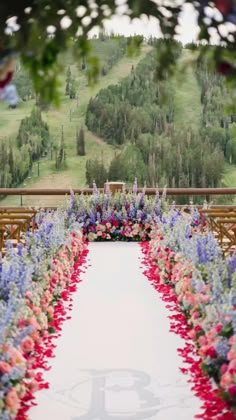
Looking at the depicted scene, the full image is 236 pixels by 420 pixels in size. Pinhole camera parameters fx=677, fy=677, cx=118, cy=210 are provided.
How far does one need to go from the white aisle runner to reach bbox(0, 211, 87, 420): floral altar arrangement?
10 cm

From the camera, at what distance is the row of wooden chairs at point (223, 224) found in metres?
7.53

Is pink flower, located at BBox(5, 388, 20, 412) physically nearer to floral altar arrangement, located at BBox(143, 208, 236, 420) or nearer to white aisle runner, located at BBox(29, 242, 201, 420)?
white aisle runner, located at BBox(29, 242, 201, 420)

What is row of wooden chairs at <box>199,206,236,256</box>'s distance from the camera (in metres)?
7.53

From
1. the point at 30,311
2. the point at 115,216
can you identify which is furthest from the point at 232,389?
the point at 115,216

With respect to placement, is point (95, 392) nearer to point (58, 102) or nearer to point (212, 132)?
point (58, 102)

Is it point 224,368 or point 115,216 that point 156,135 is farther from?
point 224,368

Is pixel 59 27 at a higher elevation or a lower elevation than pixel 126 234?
higher

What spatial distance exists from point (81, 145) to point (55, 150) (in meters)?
2.00

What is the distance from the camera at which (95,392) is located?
370cm

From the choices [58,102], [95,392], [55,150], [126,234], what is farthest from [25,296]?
[55,150]

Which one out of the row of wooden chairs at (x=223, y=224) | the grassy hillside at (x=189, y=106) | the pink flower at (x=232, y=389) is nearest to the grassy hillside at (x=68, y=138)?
the grassy hillside at (x=189, y=106)

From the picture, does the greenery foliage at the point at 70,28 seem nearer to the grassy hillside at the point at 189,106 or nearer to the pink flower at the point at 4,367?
the pink flower at the point at 4,367

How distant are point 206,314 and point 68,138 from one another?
43.3 meters

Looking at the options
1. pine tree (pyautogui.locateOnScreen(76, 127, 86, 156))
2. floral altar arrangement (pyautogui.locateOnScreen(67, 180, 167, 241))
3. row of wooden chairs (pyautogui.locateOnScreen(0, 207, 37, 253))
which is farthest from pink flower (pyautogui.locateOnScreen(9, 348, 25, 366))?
pine tree (pyautogui.locateOnScreen(76, 127, 86, 156))
